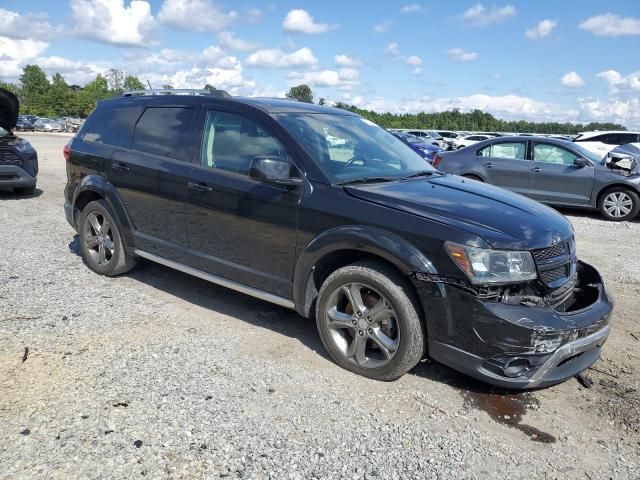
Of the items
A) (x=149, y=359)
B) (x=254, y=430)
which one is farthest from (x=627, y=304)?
(x=149, y=359)

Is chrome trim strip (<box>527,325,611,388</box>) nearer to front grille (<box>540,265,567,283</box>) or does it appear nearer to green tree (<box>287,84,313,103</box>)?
front grille (<box>540,265,567,283</box>)

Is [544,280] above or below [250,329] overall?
above

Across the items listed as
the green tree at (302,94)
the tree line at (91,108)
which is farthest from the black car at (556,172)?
the tree line at (91,108)

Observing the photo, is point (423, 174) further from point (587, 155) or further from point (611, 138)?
point (611, 138)

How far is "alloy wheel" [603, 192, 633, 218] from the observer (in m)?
9.88

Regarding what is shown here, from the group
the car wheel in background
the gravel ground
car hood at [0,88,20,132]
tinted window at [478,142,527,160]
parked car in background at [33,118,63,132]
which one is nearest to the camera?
the gravel ground

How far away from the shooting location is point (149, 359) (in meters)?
3.79

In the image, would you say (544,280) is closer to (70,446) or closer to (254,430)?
(254,430)

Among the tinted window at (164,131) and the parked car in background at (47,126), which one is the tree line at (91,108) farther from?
the tinted window at (164,131)

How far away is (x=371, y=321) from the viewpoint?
3.57 meters

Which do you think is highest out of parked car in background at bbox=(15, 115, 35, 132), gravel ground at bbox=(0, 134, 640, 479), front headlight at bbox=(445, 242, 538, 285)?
parked car in background at bbox=(15, 115, 35, 132)

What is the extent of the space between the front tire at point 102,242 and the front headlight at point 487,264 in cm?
347

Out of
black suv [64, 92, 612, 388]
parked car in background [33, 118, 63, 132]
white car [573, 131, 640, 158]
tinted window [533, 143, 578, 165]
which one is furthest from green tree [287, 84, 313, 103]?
parked car in background [33, 118, 63, 132]

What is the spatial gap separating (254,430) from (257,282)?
1385mm
